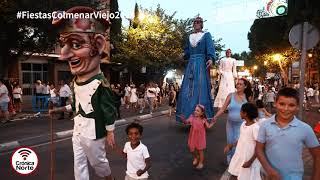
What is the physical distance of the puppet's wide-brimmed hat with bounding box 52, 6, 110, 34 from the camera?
18.7 ft

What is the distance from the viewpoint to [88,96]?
5656mm

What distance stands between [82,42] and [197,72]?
19.9 feet

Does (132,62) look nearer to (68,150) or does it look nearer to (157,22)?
(157,22)

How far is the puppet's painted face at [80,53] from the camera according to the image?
5.71 m

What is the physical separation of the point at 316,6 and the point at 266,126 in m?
10.6

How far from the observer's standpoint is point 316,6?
A: 13.2 meters

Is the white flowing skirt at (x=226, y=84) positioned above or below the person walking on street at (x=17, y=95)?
above

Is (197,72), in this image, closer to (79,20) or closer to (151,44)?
(79,20)

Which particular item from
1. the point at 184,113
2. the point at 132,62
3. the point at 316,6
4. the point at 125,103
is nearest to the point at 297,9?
the point at 316,6

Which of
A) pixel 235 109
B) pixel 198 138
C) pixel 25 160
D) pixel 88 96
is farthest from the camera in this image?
pixel 198 138

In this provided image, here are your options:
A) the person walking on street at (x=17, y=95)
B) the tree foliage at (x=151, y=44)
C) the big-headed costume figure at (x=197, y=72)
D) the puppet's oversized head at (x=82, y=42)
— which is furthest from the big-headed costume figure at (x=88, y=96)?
the tree foliage at (x=151, y=44)

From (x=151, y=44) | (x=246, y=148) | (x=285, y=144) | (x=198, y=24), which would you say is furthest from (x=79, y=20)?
(x=151, y=44)

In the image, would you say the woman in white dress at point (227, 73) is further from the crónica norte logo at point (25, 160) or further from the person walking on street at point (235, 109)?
the crónica norte logo at point (25, 160)

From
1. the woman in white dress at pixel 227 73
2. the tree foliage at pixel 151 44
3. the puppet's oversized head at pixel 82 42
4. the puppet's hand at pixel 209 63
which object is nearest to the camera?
the puppet's oversized head at pixel 82 42
